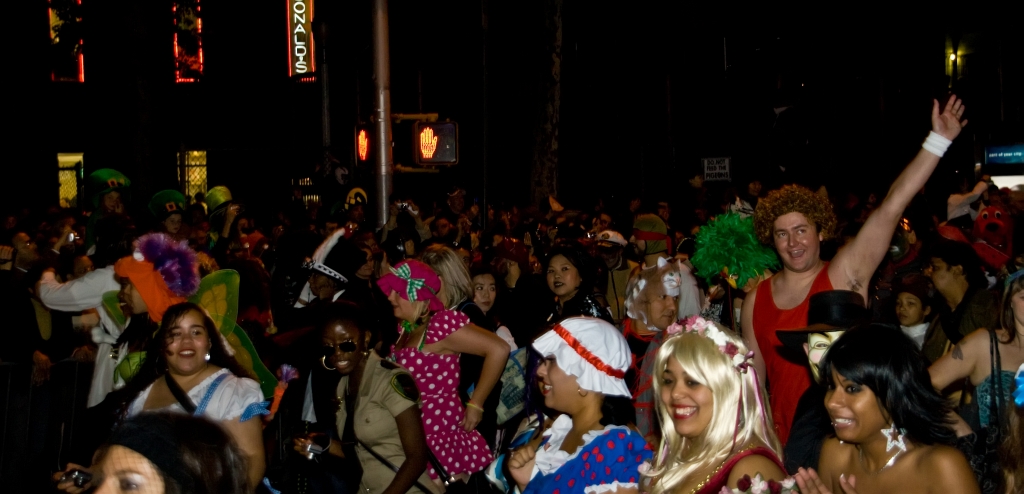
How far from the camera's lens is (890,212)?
445 centimetres

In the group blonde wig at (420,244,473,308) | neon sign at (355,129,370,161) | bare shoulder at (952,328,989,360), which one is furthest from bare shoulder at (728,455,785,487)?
neon sign at (355,129,370,161)

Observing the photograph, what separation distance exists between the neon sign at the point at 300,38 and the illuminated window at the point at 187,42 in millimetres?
2384

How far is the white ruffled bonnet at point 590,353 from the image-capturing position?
12.3 ft

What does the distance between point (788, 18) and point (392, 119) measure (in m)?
18.6

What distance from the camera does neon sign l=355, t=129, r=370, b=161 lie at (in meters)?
11.8

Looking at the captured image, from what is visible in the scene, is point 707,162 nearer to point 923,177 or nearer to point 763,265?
point 763,265

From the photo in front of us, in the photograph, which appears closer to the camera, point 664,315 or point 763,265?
point 763,265

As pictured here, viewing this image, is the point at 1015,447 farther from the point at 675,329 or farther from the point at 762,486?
the point at 675,329

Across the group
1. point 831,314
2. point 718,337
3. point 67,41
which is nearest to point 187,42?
point 67,41

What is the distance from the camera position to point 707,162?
66.8 feet

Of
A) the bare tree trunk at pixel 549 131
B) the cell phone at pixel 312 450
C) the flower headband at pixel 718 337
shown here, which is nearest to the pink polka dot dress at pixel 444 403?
the cell phone at pixel 312 450

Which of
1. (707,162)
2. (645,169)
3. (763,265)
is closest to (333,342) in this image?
(763,265)

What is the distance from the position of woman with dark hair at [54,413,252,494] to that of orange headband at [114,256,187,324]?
3.32 meters

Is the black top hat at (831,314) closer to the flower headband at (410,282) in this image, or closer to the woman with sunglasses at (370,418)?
the woman with sunglasses at (370,418)
